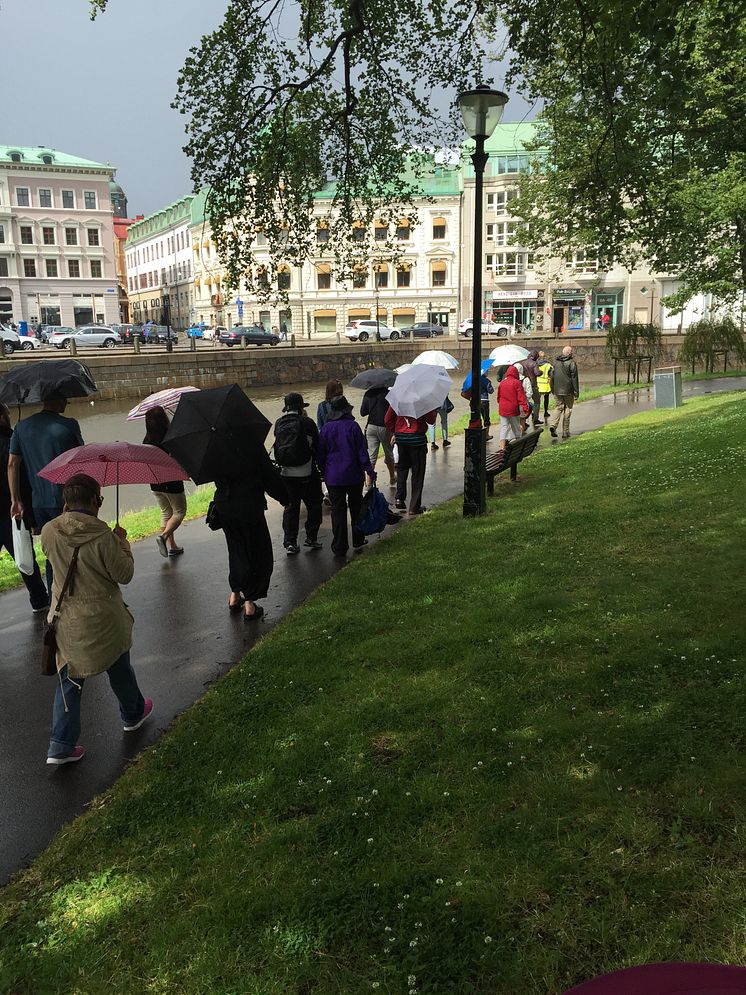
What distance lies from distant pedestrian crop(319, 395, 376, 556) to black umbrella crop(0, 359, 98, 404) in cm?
251

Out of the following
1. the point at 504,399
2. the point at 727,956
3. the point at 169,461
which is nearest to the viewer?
the point at 727,956

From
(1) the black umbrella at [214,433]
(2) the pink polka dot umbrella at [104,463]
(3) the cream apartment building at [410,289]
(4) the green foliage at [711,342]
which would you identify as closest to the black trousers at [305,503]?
(1) the black umbrella at [214,433]

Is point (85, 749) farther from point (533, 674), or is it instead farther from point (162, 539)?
point (162, 539)

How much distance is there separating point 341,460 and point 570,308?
201ft

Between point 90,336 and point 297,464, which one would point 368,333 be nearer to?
point 90,336

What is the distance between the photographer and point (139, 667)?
5555 millimetres

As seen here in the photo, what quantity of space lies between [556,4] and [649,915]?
7.93 meters

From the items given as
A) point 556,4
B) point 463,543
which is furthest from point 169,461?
point 556,4

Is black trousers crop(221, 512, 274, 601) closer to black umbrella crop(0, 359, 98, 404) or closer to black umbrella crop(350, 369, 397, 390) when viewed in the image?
black umbrella crop(0, 359, 98, 404)

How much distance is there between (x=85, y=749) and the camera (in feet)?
14.5

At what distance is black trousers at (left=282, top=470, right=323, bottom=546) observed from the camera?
319 inches

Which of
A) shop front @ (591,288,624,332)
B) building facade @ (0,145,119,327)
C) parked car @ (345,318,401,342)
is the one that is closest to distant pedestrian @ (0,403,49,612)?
parked car @ (345,318,401,342)

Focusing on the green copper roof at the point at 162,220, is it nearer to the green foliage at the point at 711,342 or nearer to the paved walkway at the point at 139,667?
the green foliage at the point at 711,342

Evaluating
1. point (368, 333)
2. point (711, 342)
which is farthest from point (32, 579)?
point (368, 333)
